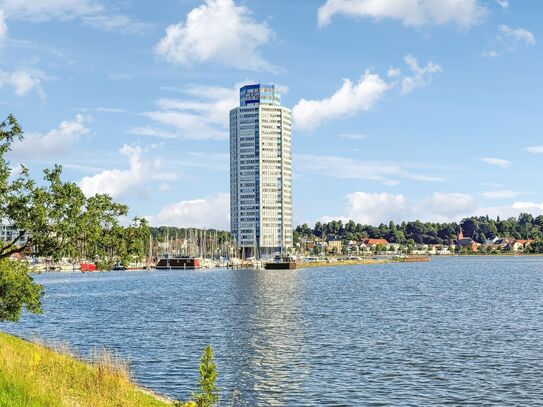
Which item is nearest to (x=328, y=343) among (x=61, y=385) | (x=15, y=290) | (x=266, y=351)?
(x=266, y=351)

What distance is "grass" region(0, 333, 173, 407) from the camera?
24.2 meters

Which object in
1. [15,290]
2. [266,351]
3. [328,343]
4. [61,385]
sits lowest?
[266,351]

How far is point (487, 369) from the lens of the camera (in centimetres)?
5094

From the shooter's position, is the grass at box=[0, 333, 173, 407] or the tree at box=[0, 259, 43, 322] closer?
the grass at box=[0, 333, 173, 407]

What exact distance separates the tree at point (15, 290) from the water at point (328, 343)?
9603 mm

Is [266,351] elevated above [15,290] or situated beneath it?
situated beneath

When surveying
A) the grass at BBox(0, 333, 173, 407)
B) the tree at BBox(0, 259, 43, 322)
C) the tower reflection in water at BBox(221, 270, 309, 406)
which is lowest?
the tower reflection in water at BBox(221, 270, 309, 406)

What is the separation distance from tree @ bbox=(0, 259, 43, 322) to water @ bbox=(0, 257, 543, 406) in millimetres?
9603

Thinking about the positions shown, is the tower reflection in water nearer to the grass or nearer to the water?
the water

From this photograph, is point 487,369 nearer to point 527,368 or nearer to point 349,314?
point 527,368

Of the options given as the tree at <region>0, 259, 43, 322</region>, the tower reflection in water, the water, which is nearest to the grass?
the tree at <region>0, 259, 43, 322</region>

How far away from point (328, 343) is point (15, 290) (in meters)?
31.2

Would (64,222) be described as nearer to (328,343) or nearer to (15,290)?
(15,290)

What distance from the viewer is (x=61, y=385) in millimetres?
30469
